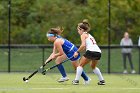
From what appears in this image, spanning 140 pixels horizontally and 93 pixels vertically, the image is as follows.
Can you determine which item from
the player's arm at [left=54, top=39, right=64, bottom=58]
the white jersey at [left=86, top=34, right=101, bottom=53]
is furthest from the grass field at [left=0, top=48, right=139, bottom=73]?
A: the white jersey at [left=86, top=34, right=101, bottom=53]

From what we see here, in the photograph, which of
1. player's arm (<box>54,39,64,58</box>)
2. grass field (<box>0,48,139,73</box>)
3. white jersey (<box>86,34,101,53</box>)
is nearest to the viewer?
white jersey (<box>86,34,101,53</box>)

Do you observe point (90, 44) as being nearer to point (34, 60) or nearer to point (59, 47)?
point (59, 47)

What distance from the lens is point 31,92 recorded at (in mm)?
13461

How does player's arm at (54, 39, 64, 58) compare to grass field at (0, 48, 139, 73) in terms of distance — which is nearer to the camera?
player's arm at (54, 39, 64, 58)

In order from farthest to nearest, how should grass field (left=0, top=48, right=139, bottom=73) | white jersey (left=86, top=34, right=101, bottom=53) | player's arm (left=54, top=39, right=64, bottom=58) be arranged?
grass field (left=0, top=48, right=139, bottom=73)
player's arm (left=54, top=39, right=64, bottom=58)
white jersey (left=86, top=34, right=101, bottom=53)

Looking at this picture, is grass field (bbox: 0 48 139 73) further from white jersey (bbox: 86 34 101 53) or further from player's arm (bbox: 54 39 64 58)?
white jersey (bbox: 86 34 101 53)

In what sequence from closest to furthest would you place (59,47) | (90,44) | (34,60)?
(90,44)
(59,47)
(34,60)

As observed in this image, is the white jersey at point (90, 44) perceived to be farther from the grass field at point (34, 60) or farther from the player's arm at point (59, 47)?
the grass field at point (34, 60)

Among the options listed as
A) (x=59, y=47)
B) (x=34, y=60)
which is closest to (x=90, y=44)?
(x=59, y=47)

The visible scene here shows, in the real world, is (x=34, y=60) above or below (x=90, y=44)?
below

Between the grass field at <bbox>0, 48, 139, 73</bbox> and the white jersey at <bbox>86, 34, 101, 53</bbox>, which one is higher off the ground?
the white jersey at <bbox>86, 34, 101, 53</bbox>

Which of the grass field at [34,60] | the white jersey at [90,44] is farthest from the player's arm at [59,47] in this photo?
the grass field at [34,60]

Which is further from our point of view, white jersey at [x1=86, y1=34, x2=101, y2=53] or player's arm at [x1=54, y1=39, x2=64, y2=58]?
player's arm at [x1=54, y1=39, x2=64, y2=58]

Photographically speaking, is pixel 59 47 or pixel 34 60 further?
pixel 34 60
